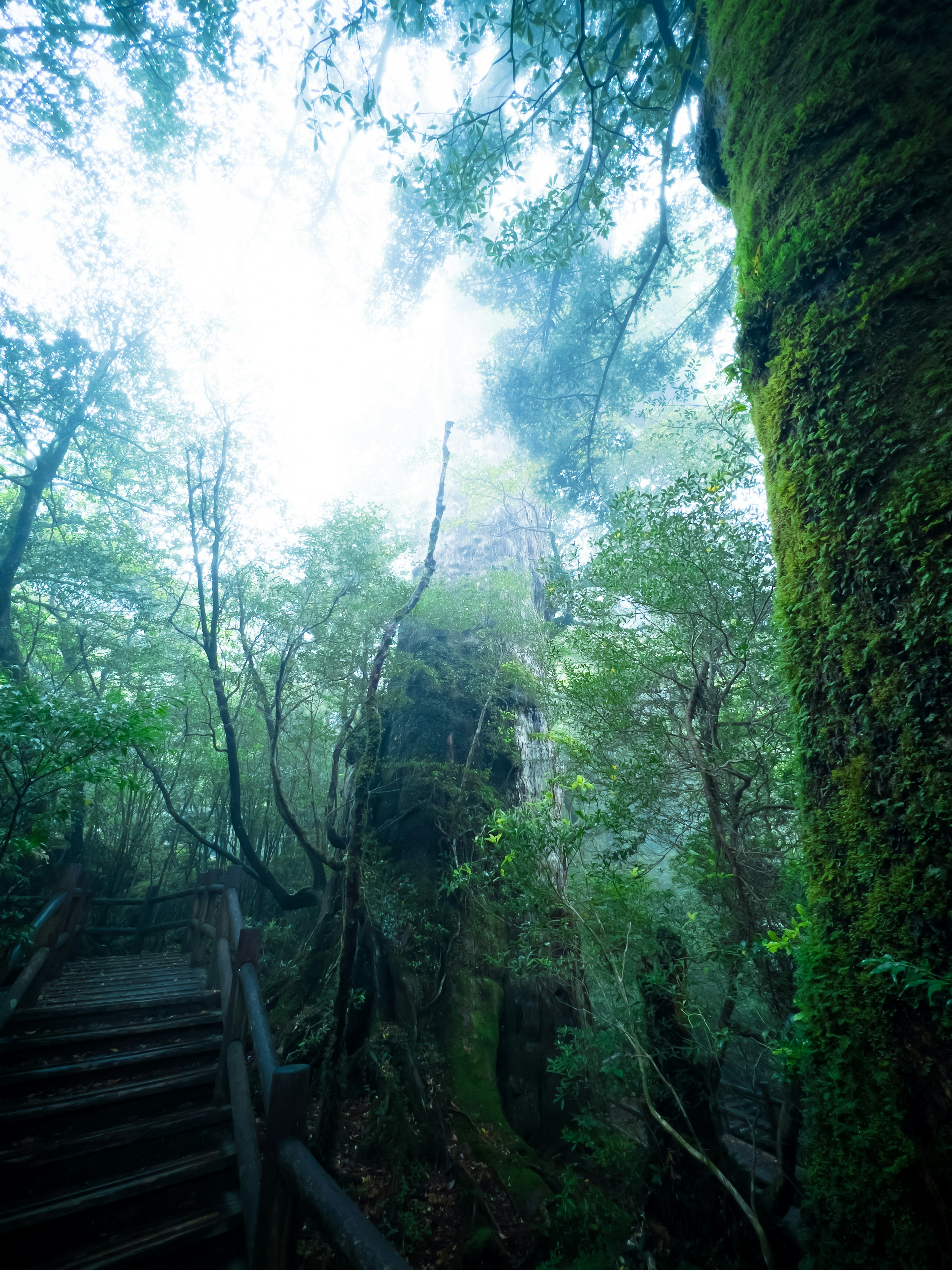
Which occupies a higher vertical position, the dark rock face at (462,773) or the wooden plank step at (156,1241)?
the dark rock face at (462,773)

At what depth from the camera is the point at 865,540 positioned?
1478mm

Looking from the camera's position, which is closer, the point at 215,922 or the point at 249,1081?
the point at 249,1081

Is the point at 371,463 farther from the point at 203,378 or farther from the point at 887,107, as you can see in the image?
the point at 887,107

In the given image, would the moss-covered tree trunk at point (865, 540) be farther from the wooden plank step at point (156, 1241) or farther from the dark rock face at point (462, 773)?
the dark rock face at point (462, 773)

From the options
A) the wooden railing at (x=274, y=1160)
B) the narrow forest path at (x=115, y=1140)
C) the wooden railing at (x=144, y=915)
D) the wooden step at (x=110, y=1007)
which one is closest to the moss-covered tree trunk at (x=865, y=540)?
the wooden railing at (x=274, y=1160)

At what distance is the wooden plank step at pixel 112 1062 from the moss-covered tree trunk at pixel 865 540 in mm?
4959

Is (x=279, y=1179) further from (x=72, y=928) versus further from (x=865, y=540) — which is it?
(x=72, y=928)

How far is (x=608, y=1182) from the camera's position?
4.33 m

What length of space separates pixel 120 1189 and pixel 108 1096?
826mm

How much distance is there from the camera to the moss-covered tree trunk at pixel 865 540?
3.67 feet

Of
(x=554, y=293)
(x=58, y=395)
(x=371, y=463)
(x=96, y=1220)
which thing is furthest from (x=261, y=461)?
(x=371, y=463)

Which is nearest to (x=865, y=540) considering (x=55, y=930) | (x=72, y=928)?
(x=55, y=930)

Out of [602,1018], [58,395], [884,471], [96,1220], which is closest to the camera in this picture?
[884,471]

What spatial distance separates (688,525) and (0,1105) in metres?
6.54
